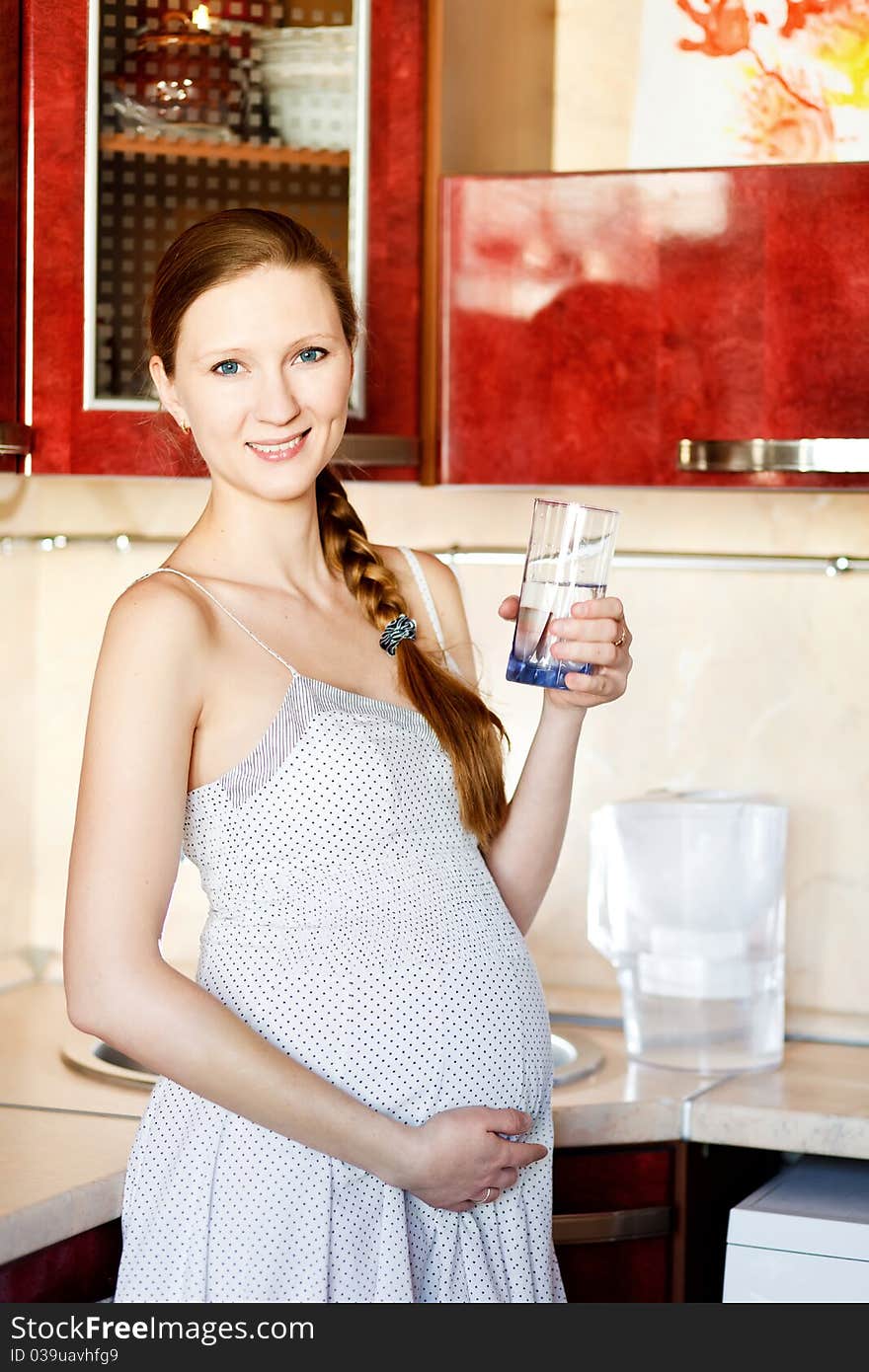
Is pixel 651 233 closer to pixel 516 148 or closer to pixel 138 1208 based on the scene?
pixel 516 148

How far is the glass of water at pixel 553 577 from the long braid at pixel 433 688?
112 mm

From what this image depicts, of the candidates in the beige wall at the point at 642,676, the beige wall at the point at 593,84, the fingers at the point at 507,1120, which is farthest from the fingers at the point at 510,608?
the beige wall at the point at 593,84

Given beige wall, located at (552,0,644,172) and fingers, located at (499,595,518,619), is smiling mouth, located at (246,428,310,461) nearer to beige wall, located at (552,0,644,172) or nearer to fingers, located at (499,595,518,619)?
fingers, located at (499,595,518,619)

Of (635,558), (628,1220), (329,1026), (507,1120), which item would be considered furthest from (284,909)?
(635,558)

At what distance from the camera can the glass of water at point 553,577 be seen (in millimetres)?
1310

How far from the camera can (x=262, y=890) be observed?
4.28ft

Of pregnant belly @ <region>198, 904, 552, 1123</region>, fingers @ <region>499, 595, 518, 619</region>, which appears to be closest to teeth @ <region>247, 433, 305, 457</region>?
fingers @ <region>499, 595, 518, 619</region>

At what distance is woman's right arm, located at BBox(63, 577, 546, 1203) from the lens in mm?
1195

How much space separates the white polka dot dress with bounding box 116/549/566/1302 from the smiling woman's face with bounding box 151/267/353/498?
0.18 meters

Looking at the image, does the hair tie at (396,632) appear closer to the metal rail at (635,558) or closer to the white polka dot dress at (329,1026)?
the white polka dot dress at (329,1026)

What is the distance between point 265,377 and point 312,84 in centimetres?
64

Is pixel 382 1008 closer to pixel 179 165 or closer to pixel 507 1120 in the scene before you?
pixel 507 1120

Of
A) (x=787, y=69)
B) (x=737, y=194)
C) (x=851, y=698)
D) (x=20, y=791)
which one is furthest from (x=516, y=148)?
(x=20, y=791)

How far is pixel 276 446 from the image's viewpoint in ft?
4.40
